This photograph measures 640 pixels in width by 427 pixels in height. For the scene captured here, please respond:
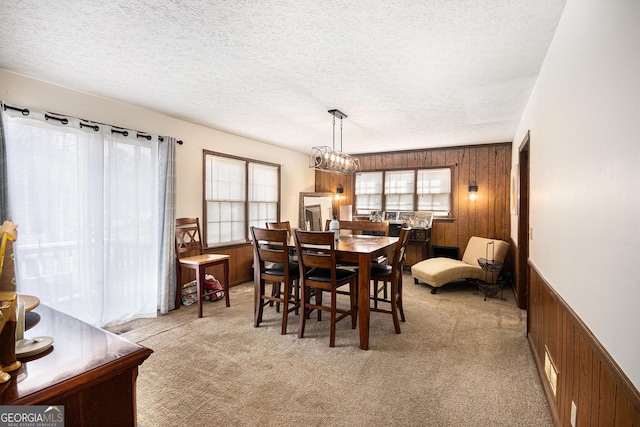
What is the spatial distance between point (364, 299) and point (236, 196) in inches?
123

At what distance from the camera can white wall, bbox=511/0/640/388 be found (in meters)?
0.98

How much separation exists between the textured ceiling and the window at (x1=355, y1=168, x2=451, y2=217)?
7.72ft

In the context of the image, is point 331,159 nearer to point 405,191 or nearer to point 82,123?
point 82,123

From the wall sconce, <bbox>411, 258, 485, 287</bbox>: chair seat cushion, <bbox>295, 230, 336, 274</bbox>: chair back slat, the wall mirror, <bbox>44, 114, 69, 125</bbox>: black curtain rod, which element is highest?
<bbox>44, 114, 69, 125</bbox>: black curtain rod

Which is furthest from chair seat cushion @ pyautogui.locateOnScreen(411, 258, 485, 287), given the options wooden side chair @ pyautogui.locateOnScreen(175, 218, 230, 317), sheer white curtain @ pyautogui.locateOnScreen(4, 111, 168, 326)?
sheer white curtain @ pyautogui.locateOnScreen(4, 111, 168, 326)

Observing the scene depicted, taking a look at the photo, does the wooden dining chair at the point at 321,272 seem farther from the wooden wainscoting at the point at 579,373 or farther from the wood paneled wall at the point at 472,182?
the wood paneled wall at the point at 472,182

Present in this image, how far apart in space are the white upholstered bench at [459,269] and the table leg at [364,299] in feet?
7.10

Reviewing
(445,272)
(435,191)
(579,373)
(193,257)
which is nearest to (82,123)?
(193,257)

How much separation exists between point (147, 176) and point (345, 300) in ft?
9.78

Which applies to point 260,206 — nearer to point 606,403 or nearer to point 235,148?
point 235,148

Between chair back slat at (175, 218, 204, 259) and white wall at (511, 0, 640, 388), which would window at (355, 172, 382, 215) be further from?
white wall at (511, 0, 640, 388)

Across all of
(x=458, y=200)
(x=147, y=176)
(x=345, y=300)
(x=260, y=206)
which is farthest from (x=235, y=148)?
(x=458, y=200)

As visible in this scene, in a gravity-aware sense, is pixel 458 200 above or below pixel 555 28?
below

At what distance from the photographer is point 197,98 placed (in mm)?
3402
